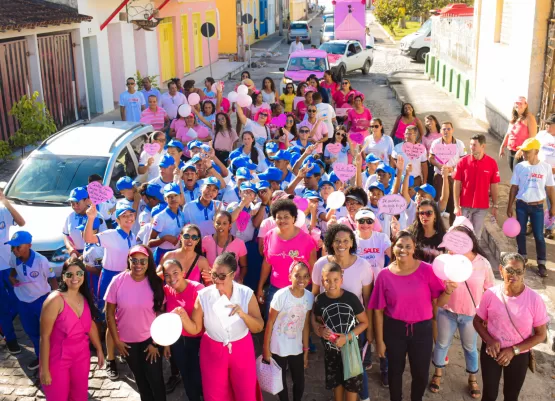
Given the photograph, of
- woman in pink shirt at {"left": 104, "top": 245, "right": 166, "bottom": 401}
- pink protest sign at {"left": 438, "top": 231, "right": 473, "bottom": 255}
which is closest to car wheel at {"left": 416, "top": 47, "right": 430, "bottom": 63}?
pink protest sign at {"left": 438, "top": 231, "right": 473, "bottom": 255}

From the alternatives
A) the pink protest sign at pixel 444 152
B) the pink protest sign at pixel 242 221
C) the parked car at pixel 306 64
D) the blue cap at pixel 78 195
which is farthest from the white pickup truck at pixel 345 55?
the blue cap at pixel 78 195

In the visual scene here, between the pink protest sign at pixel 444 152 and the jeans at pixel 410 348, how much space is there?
3.94 m

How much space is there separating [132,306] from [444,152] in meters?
5.13

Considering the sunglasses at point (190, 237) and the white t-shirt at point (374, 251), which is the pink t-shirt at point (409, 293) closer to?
the white t-shirt at point (374, 251)

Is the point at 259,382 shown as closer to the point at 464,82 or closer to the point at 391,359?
the point at 391,359

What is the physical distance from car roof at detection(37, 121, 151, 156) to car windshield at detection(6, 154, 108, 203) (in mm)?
130

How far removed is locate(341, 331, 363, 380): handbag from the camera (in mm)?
4855

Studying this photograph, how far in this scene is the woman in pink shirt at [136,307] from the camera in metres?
5.01

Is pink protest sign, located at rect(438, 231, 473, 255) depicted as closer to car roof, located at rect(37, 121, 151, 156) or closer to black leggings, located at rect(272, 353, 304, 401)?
black leggings, located at rect(272, 353, 304, 401)

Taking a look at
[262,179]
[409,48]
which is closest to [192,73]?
[409,48]

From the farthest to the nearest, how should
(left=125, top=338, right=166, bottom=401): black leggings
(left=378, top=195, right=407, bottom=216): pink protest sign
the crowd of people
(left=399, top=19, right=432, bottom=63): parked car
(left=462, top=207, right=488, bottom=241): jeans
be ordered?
1. (left=399, top=19, right=432, bottom=63): parked car
2. (left=462, top=207, right=488, bottom=241): jeans
3. (left=378, top=195, right=407, bottom=216): pink protest sign
4. (left=125, top=338, right=166, bottom=401): black leggings
5. the crowd of people

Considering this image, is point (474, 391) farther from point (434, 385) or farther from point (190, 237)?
point (190, 237)

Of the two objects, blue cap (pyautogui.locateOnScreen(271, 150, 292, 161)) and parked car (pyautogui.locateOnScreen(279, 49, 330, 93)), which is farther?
parked car (pyautogui.locateOnScreen(279, 49, 330, 93))

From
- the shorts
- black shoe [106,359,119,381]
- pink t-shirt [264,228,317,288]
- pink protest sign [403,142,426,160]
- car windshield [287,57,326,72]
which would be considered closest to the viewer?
the shorts
